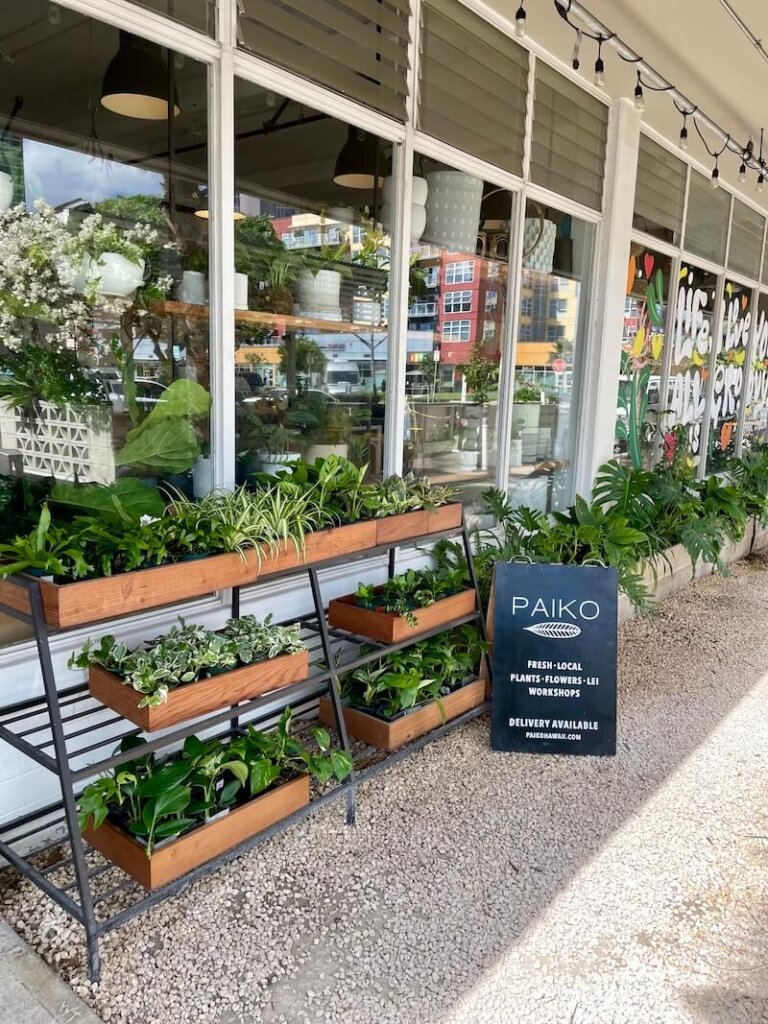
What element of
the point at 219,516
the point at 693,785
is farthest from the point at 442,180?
the point at 693,785

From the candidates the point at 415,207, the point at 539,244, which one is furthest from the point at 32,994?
the point at 539,244

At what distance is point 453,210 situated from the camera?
10.5 ft

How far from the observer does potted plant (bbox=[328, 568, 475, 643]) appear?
2.41m

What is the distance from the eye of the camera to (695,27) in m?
3.64

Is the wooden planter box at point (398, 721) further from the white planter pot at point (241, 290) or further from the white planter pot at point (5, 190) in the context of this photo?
the white planter pot at point (5, 190)

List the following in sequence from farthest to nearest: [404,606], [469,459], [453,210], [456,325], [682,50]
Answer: [682,50]
[469,459]
[456,325]
[453,210]
[404,606]

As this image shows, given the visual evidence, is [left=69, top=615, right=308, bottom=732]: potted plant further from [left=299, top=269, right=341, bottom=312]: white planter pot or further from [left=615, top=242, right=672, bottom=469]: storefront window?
[left=615, top=242, right=672, bottom=469]: storefront window

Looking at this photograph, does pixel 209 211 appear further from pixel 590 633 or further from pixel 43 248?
pixel 590 633

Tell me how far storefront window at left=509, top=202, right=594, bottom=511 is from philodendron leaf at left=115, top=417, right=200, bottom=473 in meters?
2.06

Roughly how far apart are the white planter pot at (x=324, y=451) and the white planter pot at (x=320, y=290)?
530mm

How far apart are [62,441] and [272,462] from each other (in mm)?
752

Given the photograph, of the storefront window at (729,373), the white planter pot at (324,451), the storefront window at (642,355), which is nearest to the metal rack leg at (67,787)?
the white planter pot at (324,451)

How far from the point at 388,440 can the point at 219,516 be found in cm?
123

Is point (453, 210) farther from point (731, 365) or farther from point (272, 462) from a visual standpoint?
point (731, 365)
